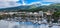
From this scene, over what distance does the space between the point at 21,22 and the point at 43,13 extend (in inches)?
10.6

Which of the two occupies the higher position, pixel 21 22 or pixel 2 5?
pixel 2 5

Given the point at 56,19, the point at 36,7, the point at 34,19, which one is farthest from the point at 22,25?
the point at 56,19

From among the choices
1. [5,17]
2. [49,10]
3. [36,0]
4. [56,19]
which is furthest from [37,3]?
[5,17]

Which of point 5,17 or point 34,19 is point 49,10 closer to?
point 34,19

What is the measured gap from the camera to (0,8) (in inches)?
56.9

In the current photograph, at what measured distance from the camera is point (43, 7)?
140 cm

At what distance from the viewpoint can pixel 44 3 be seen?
1.41 meters

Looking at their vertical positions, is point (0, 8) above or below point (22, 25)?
above

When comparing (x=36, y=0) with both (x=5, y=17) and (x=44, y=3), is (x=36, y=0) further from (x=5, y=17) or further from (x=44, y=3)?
(x=5, y=17)

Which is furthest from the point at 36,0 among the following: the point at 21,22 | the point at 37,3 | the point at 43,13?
the point at 21,22

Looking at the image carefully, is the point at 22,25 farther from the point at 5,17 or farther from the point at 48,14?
the point at 48,14

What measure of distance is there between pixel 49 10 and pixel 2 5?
0.54 m

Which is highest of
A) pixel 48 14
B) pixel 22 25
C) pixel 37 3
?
pixel 37 3

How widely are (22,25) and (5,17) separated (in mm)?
216
